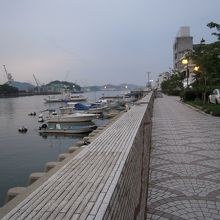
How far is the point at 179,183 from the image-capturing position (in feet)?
23.5

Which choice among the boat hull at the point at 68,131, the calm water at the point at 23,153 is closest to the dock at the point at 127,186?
the calm water at the point at 23,153

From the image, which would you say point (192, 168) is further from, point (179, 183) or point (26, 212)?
point (26, 212)

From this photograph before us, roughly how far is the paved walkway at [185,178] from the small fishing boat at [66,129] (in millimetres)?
21328

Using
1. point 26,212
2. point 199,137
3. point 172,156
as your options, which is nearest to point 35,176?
point 26,212

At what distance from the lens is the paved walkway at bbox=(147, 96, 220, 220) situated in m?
5.76

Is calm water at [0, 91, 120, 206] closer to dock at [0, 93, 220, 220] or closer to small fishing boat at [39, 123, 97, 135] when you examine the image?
small fishing boat at [39, 123, 97, 135]

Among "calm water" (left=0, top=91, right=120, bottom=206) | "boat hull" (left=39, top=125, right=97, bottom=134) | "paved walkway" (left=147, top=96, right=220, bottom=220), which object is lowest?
"calm water" (left=0, top=91, right=120, bottom=206)

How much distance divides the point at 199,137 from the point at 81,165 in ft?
29.8

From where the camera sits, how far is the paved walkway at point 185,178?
18.9 feet

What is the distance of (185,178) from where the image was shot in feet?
24.6

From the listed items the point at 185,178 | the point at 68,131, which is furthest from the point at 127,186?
the point at 68,131

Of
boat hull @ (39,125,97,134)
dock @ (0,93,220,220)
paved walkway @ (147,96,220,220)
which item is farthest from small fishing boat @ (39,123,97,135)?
dock @ (0,93,220,220)

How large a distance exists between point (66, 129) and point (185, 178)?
1089 inches

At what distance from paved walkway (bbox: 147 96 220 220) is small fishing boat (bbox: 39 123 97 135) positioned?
21.3 metres
